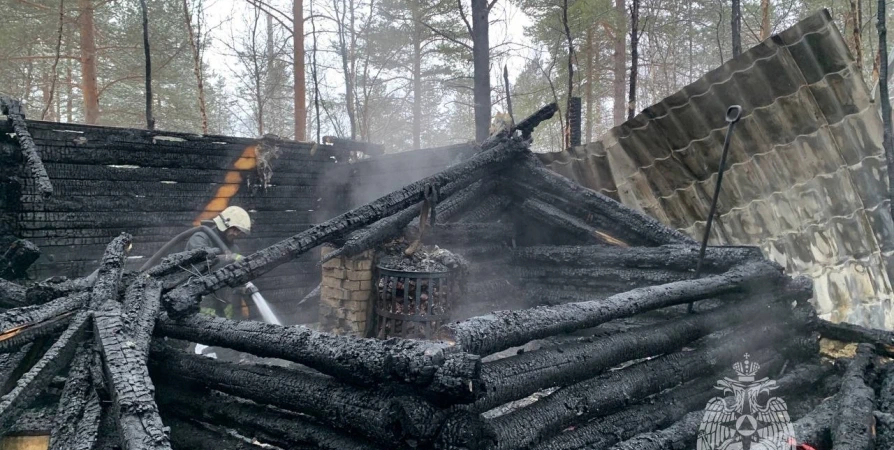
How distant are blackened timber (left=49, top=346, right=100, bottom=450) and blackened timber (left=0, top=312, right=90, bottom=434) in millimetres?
95

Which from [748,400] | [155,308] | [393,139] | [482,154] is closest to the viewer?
[155,308]

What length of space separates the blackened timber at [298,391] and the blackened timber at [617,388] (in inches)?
23.1

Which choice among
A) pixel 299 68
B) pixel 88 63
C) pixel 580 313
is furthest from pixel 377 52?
pixel 580 313

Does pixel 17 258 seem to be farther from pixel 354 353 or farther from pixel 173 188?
pixel 354 353

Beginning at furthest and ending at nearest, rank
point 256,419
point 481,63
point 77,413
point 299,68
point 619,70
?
point 619,70
point 299,68
point 481,63
point 256,419
point 77,413

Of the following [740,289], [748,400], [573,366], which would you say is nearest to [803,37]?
[740,289]

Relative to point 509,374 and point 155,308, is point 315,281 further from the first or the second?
point 509,374

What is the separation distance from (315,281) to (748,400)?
7.94 metres

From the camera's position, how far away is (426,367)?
6.97ft

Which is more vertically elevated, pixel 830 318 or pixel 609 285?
pixel 609 285

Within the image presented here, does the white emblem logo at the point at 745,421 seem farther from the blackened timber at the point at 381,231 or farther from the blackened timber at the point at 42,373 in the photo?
the blackened timber at the point at 42,373

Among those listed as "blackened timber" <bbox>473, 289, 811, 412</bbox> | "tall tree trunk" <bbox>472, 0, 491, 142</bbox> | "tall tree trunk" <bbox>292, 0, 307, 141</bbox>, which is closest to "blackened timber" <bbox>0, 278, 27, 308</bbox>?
"blackened timber" <bbox>473, 289, 811, 412</bbox>

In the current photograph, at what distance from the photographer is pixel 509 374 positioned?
8.66 ft

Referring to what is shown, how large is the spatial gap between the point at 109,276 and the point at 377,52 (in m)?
18.2
